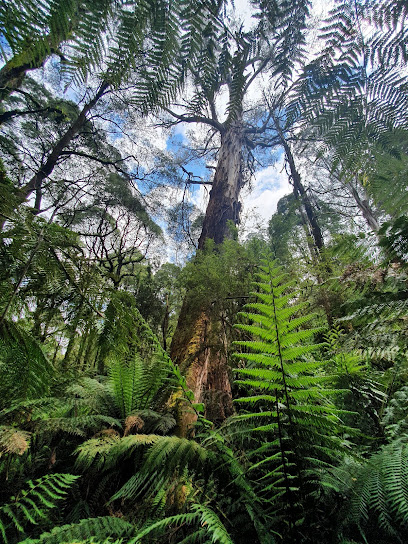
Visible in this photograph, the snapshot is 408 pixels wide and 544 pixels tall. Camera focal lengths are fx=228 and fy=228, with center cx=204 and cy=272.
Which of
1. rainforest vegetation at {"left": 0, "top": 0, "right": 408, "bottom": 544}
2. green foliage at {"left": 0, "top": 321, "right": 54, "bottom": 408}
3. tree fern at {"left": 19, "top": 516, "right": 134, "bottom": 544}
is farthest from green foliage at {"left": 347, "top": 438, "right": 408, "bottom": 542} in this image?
green foliage at {"left": 0, "top": 321, "right": 54, "bottom": 408}

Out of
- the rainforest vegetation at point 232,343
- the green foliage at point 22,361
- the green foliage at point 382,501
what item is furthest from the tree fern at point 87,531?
the green foliage at point 382,501

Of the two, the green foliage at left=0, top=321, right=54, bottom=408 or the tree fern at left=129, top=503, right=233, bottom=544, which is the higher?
the green foliage at left=0, top=321, right=54, bottom=408

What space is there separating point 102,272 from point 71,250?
154 mm

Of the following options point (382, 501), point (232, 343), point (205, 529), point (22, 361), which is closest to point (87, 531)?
point (205, 529)

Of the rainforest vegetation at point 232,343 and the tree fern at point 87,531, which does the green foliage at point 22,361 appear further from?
the tree fern at point 87,531

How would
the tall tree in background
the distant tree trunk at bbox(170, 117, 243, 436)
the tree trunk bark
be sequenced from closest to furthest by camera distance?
the tall tree in background, the distant tree trunk at bbox(170, 117, 243, 436), the tree trunk bark

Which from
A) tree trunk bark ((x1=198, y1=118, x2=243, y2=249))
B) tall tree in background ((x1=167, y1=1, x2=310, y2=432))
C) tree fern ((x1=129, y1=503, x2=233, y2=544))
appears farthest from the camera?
tree trunk bark ((x1=198, y1=118, x2=243, y2=249))

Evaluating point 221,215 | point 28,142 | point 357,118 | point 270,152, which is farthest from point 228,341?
point 270,152

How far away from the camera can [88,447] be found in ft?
3.47

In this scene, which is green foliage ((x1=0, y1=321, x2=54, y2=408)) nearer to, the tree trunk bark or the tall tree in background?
the tall tree in background

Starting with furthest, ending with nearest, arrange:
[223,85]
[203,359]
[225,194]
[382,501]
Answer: [225,194], [203,359], [223,85], [382,501]

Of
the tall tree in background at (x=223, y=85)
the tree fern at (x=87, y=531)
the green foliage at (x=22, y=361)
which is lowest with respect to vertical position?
the tree fern at (x=87, y=531)

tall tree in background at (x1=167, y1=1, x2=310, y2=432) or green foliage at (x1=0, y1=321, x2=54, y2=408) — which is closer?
green foliage at (x1=0, y1=321, x2=54, y2=408)

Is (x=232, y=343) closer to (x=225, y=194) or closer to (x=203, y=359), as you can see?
(x=203, y=359)
